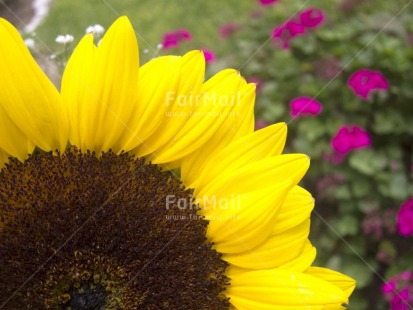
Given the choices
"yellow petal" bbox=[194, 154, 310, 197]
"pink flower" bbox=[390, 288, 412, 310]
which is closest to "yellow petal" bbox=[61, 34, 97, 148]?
"yellow petal" bbox=[194, 154, 310, 197]

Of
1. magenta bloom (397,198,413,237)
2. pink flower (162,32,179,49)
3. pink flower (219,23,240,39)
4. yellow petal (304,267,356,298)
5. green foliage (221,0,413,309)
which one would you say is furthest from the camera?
pink flower (219,23,240,39)

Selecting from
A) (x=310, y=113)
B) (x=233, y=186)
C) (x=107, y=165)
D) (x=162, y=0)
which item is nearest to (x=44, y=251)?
(x=107, y=165)

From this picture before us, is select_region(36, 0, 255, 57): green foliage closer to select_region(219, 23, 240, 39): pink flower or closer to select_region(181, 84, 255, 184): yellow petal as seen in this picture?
select_region(219, 23, 240, 39): pink flower

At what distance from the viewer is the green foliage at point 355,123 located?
130 inches

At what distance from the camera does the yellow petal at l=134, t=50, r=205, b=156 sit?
46.9 inches

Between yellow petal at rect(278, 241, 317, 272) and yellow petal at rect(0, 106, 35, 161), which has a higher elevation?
yellow petal at rect(0, 106, 35, 161)

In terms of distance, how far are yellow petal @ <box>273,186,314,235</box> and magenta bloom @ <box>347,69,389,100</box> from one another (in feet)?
6.84

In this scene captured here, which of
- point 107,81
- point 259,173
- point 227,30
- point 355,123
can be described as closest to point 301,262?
point 259,173

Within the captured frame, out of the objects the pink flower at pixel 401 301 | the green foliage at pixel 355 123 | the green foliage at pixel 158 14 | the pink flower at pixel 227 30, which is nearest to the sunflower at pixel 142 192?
the pink flower at pixel 401 301

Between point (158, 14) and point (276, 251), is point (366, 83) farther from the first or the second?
point (158, 14)

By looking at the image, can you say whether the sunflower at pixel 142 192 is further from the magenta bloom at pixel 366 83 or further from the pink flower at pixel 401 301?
the magenta bloom at pixel 366 83

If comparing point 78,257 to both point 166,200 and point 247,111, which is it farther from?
point 247,111

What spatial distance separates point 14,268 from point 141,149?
297mm

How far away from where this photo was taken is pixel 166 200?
119 cm
